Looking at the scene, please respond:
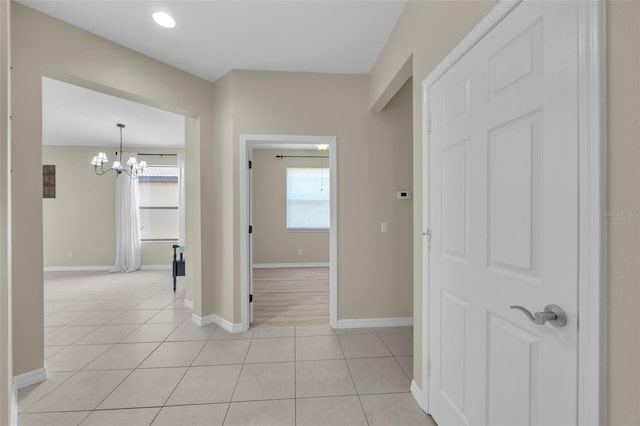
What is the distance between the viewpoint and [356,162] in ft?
10.3

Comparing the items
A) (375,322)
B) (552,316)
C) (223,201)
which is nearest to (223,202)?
(223,201)

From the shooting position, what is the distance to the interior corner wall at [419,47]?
1412 millimetres

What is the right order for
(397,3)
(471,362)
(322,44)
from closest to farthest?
(471,362)
(397,3)
(322,44)

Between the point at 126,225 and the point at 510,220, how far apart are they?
725 centimetres

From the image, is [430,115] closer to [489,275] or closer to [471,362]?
[489,275]

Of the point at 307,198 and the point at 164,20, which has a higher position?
the point at 164,20

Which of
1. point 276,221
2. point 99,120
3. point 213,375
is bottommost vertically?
point 213,375

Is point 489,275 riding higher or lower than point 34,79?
lower

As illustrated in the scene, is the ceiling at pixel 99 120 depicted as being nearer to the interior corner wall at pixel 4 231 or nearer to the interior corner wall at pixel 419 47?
the interior corner wall at pixel 4 231
